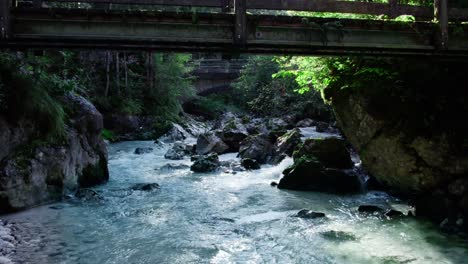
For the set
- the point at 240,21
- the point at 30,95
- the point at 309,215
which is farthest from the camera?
the point at 309,215

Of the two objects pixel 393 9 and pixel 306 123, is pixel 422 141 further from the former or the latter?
pixel 306 123

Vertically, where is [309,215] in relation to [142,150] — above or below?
above

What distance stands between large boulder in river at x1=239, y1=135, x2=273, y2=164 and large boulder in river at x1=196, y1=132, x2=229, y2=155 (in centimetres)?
141

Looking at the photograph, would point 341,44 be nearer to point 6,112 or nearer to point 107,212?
point 107,212

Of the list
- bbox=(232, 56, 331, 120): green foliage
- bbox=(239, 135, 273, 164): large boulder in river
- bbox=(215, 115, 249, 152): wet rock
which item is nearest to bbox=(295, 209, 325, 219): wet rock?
bbox=(239, 135, 273, 164): large boulder in river

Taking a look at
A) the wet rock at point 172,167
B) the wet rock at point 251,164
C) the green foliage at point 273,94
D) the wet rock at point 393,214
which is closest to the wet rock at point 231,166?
the wet rock at point 251,164

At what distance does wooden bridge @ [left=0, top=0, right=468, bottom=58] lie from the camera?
7.55m

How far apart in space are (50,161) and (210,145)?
10.4m

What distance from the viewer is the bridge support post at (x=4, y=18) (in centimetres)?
724

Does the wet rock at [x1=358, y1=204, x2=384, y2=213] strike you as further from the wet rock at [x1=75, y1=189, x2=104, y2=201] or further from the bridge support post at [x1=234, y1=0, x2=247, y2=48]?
the wet rock at [x1=75, y1=189, x2=104, y2=201]

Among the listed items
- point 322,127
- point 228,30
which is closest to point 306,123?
point 322,127

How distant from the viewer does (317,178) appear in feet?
45.0

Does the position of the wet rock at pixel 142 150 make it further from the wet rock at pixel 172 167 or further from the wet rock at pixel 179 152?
the wet rock at pixel 172 167

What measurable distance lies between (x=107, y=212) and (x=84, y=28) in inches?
213
